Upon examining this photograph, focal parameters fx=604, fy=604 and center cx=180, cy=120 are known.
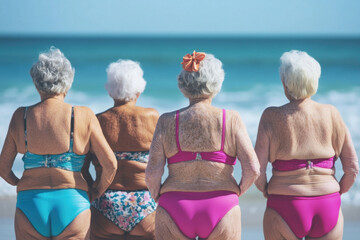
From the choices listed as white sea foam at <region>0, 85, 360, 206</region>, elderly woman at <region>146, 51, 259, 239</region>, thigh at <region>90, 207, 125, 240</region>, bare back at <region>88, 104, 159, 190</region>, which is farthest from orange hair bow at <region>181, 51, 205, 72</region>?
white sea foam at <region>0, 85, 360, 206</region>

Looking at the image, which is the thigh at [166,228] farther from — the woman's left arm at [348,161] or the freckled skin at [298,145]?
the woman's left arm at [348,161]

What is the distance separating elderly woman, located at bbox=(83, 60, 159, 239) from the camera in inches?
155

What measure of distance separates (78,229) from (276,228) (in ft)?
3.80

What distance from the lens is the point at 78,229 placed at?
3.48m

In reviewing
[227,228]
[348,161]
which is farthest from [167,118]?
[348,161]

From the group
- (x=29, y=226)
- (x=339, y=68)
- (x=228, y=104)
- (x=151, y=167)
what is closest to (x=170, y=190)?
(x=151, y=167)

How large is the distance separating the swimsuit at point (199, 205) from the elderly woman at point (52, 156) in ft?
1.84

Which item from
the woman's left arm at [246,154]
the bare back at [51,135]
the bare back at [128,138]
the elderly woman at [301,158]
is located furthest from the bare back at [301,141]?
the bare back at [51,135]

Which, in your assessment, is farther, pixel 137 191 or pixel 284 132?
pixel 137 191

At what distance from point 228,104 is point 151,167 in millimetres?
13415

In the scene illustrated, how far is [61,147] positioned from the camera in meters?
3.49

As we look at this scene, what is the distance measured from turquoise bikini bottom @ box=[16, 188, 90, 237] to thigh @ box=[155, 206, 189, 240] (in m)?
0.49

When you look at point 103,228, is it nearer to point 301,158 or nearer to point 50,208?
point 50,208

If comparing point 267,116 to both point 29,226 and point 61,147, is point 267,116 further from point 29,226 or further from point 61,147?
point 29,226
